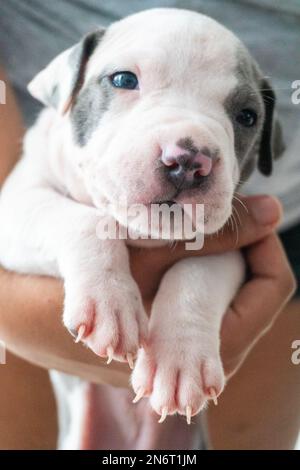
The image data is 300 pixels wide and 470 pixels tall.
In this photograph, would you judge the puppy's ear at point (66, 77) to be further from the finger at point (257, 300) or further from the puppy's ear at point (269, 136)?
the finger at point (257, 300)

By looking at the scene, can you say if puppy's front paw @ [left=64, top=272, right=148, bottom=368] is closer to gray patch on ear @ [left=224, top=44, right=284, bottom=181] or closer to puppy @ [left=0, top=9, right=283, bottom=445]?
puppy @ [left=0, top=9, right=283, bottom=445]

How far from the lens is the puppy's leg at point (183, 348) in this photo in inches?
26.9

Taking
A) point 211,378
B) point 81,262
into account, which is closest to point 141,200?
point 81,262

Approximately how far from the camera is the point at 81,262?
756 mm

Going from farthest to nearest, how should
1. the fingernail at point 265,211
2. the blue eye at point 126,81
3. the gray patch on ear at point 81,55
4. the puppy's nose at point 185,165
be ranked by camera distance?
1. the fingernail at point 265,211
2. the gray patch on ear at point 81,55
3. the blue eye at point 126,81
4. the puppy's nose at point 185,165

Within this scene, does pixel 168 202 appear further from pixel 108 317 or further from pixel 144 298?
pixel 144 298

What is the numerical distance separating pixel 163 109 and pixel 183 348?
1.01 feet

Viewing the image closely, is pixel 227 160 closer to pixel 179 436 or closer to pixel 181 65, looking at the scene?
pixel 181 65

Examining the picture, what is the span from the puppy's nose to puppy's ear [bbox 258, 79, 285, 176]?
1.11 ft

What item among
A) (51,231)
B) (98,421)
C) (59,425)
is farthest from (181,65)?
(59,425)

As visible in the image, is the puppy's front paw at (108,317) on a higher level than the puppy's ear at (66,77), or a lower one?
lower

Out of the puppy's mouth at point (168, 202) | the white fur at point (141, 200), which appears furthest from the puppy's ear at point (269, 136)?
the puppy's mouth at point (168, 202)

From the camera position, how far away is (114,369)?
3.12 feet

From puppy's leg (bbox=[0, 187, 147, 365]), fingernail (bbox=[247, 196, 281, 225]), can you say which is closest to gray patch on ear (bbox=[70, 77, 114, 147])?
puppy's leg (bbox=[0, 187, 147, 365])
